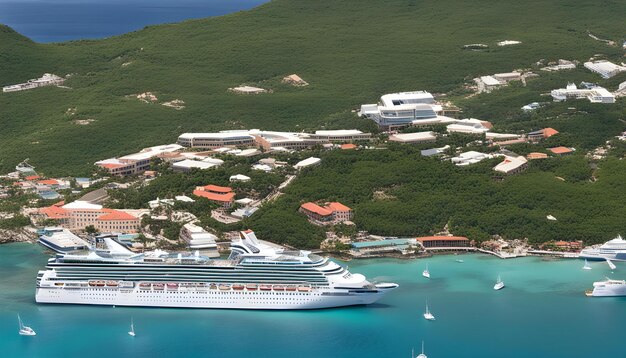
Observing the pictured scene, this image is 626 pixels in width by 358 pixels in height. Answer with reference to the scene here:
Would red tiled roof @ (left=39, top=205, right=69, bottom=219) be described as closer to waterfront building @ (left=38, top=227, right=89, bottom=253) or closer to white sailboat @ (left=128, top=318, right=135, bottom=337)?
waterfront building @ (left=38, top=227, right=89, bottom=253)

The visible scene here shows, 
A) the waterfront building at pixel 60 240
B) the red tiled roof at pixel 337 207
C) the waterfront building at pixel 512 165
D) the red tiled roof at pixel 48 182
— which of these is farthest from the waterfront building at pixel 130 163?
the waterfront building at pixel 512 165

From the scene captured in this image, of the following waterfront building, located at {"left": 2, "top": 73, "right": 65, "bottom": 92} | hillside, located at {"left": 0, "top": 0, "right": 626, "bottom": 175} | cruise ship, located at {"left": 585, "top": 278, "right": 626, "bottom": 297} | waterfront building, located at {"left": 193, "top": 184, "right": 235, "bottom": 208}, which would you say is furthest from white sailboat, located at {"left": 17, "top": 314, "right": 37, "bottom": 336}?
waterfront building, located at {"left": 2, "top": 73, "right": 65, "bottom": 92}

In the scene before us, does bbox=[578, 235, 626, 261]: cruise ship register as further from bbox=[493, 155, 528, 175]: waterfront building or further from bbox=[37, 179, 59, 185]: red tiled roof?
bbox=[37, 179, 59, 185]: red tiled roof

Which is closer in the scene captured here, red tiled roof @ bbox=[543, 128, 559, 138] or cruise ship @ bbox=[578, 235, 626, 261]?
cruise ship @ bbox=[578, 235, 626, 261]

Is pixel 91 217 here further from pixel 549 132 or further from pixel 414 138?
pixel 549 132

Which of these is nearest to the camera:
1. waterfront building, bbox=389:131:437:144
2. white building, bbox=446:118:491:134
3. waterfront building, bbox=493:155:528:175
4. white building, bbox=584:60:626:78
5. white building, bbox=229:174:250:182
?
white building, bbox=229:174:250:182

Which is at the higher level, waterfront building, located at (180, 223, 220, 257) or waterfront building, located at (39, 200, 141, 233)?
waterfront building, located at (39, 200, 141, 233)

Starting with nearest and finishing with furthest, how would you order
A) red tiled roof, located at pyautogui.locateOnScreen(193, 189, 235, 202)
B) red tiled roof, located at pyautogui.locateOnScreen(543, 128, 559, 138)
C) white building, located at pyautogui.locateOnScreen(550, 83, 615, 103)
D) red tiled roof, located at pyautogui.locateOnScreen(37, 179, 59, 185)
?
red tiled roof, located at pyautogui.locateOnScreen(193, 189, 235, 202)
red tiled roof, located at pyautogui.locateOnScreen(37, 179, 59, 185)
red tiled roof, located at pyautogui.locateOnScreen(543, 128, 559, 138)
white building, located at pyautogui.locateOnScreen(550, 83, 615, 103)

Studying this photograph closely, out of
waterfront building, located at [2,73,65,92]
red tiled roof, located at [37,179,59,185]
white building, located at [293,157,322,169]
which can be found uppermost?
waterfront building, located at [2,73,65,92]
